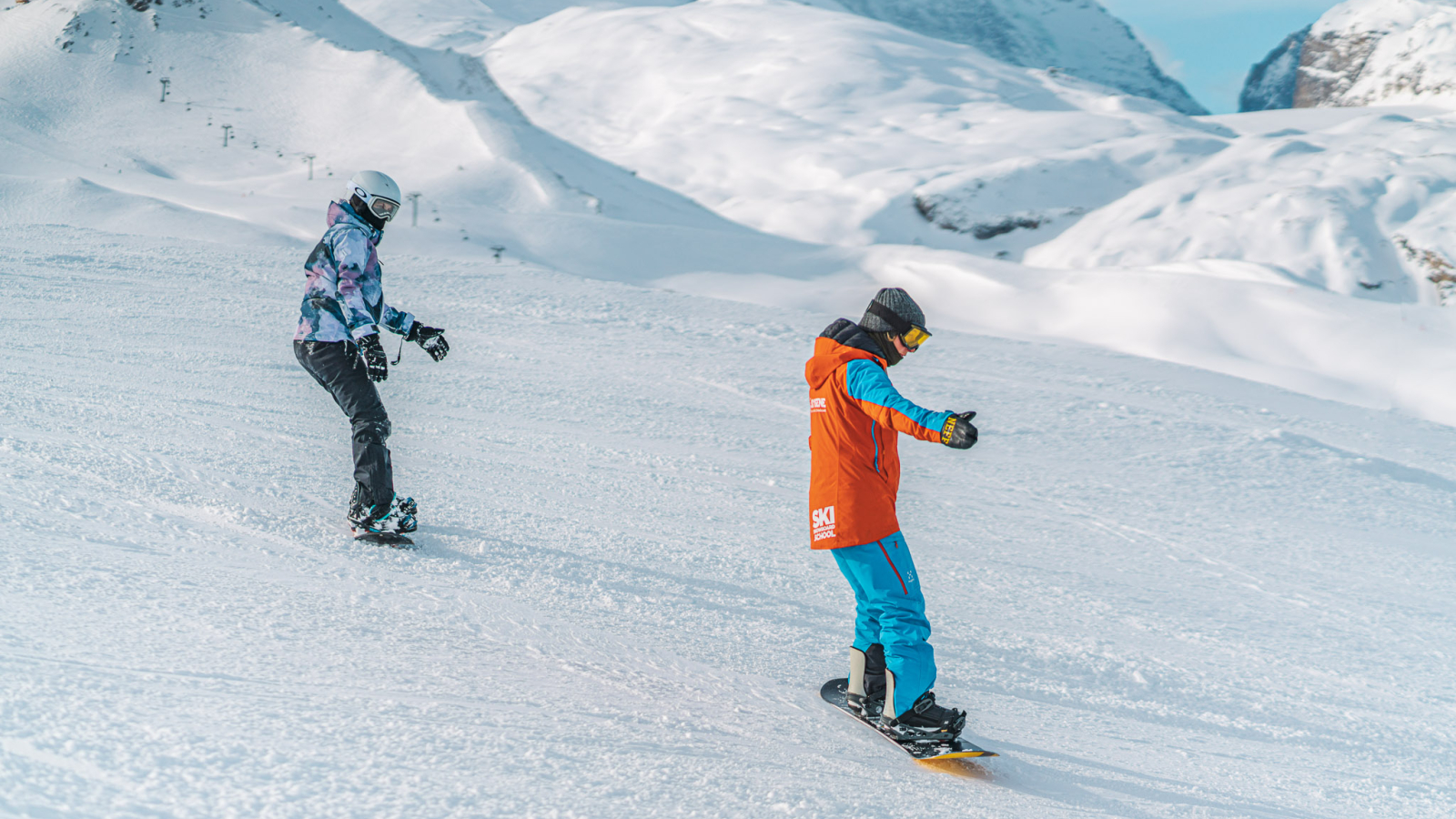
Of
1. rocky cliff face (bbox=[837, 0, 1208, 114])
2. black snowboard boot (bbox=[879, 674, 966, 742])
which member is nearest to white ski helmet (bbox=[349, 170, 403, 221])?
black snowboard boot (bbox=[879, 674, 966, 742])

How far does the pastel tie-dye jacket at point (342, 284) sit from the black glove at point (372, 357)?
3cm

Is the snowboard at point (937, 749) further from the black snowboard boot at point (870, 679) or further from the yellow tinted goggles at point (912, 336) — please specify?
the yellow tinted goggles at point (912, 336)

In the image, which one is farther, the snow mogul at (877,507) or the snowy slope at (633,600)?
the snow mogul at (877,507)

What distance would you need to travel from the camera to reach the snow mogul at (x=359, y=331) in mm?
4328

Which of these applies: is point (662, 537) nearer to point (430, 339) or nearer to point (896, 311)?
point (430, 339)

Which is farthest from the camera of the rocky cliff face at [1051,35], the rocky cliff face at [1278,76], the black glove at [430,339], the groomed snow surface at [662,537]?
the rocky cliff face at [1278,76]

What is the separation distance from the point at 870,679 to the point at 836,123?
4132 centimetres

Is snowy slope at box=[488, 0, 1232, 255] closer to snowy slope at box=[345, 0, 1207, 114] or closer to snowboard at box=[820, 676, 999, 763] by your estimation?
snowboard at box=[820, 676, 999, 763]

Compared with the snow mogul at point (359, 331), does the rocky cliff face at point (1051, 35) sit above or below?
above

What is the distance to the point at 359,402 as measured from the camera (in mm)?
4453

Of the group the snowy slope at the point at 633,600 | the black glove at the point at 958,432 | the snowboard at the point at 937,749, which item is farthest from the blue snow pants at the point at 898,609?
the black glove at the point at 958,432

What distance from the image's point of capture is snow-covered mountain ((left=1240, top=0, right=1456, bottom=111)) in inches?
3103

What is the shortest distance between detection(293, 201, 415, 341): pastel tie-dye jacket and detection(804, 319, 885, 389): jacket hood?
203cm

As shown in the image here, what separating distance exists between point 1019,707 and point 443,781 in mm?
2257
